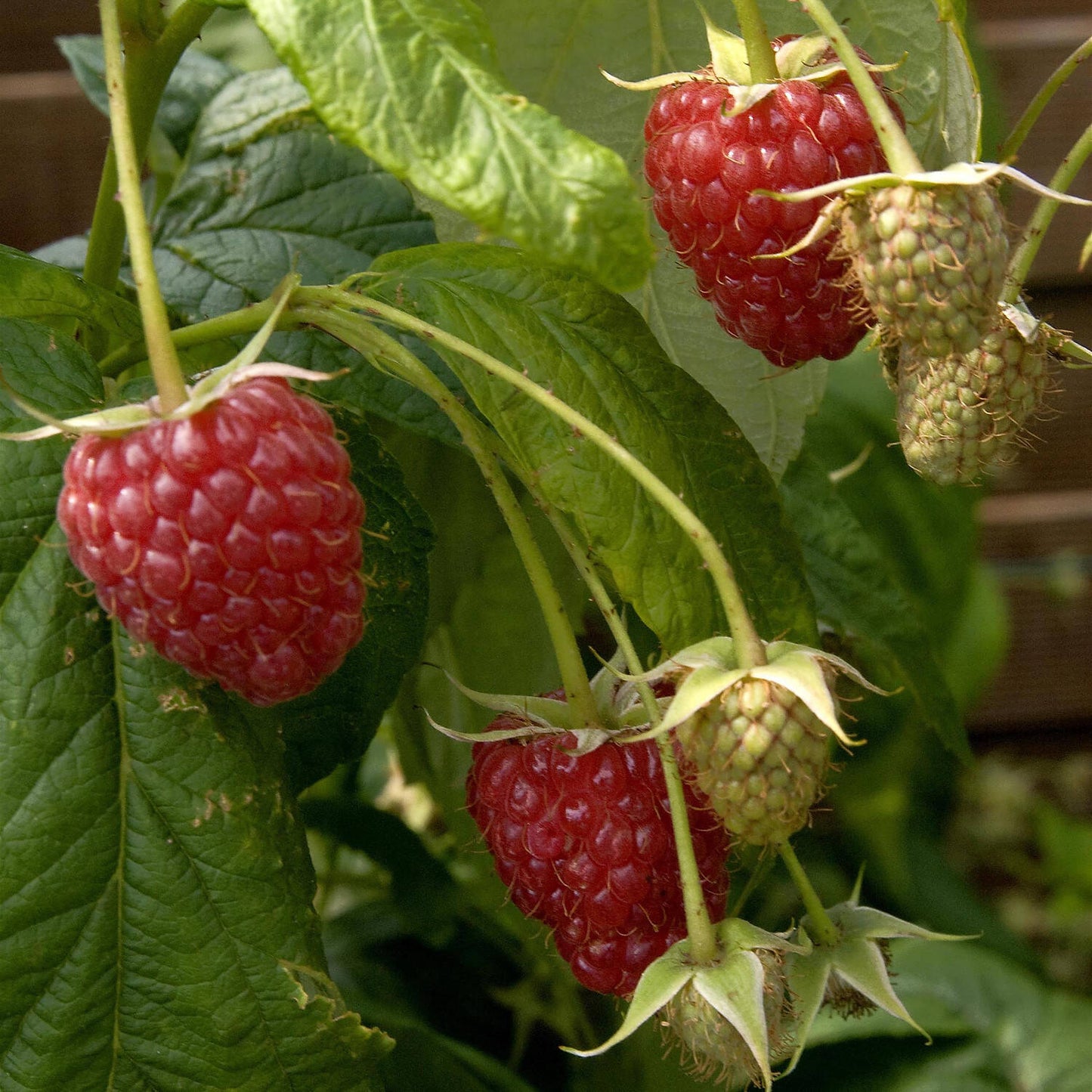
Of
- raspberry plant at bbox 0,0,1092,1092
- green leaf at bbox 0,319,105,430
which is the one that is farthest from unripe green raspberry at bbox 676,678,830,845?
green leaf at bbox 0,319,105,430

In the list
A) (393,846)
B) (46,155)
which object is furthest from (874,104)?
(46,155)

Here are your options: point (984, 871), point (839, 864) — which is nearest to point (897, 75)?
point (839, 864)

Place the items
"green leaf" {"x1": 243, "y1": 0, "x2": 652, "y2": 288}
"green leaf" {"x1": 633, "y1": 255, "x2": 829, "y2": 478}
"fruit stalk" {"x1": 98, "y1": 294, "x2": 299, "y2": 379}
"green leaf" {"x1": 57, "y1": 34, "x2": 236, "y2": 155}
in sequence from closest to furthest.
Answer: "green leaf" {"x1": 243, "y1": 0, "x2": 652, "y2": 288}
"fruit stalk" {"x1": 98, "y1": 294, "x2": 299, "y2": 379}
"green leaf" {"x1": 633, "y1": 255, "x2": 829, "y2": 478}
"green leaf" {"x1": 57, "y1": 34, "x2": 236, "y2": 155}

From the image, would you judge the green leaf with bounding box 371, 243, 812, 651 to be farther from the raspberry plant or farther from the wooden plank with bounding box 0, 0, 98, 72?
the wooden plank with bounding box 0, 0, 98, 72

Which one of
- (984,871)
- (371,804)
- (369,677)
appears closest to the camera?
(369,677)

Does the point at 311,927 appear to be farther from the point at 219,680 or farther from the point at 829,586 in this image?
the point at 829,586

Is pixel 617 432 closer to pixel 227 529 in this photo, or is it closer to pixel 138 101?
pixel 227 529

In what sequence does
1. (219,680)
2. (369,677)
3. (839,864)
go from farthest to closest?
(839,864), (369,677), (219,680)

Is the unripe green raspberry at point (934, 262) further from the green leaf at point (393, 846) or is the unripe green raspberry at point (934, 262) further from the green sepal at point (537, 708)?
the green leaf at point (393, 846)
